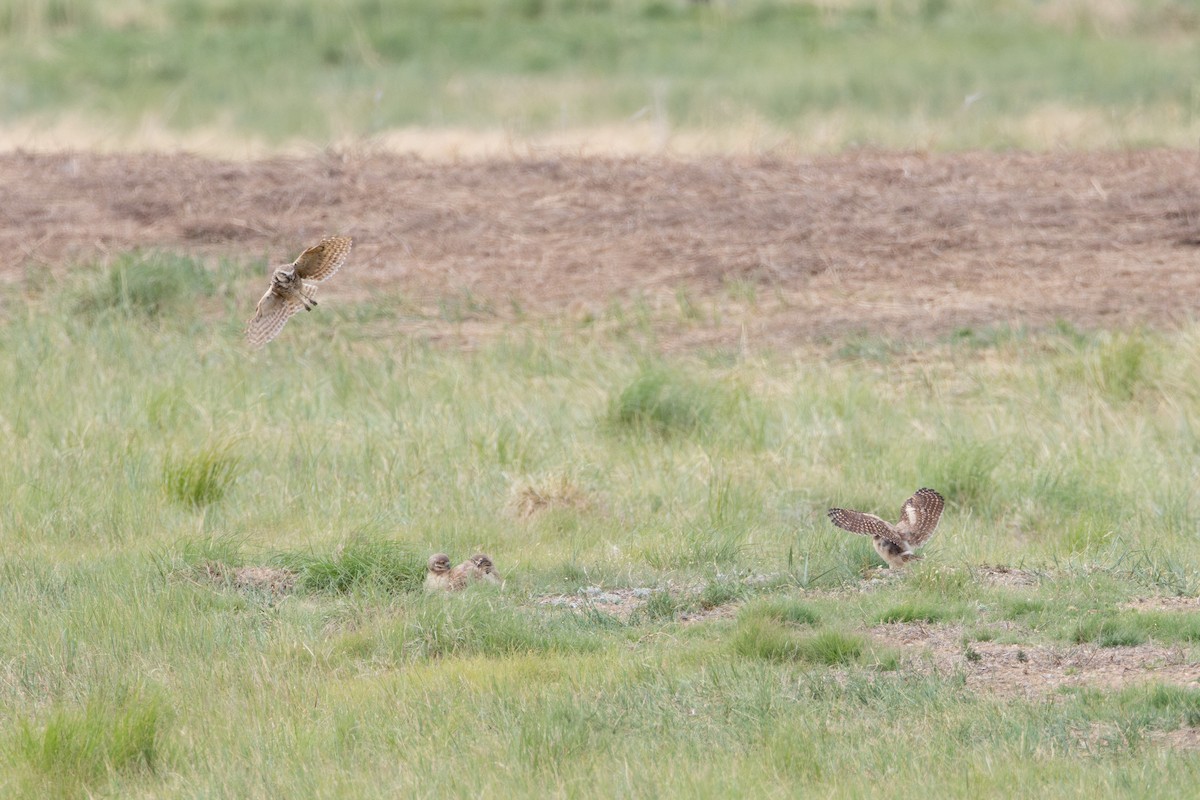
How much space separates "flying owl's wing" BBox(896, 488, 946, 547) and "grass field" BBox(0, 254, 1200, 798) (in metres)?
0.15

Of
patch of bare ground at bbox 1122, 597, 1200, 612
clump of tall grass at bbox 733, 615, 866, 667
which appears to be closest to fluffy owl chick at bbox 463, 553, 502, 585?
clump of tall grass at bbox 733, 615, 866, 667

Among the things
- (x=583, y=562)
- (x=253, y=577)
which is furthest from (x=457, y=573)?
(x=253, y=577)

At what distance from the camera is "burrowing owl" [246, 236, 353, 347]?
20.1ft

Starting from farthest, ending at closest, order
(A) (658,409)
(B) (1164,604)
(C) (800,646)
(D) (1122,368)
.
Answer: (D) (1122,368), (A) (658,409), (B) (1164,604), (C) (800,646)

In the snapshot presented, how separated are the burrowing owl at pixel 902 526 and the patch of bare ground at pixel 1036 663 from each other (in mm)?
819

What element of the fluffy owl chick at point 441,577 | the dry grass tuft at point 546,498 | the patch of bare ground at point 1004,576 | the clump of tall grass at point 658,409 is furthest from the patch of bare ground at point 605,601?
the clump of tall grass at point 658,409

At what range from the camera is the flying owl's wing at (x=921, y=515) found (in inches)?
281

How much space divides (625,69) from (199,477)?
17587mm

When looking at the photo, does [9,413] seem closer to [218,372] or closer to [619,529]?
[218,372]

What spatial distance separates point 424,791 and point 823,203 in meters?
10.7

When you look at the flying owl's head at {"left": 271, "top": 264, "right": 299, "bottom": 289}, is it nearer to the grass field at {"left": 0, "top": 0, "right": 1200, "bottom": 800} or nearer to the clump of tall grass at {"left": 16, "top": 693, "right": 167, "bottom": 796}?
the grass field at {"left": 0, "top": 0, "right": 1200, "bottom": 800}

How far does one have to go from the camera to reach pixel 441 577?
22.3ft

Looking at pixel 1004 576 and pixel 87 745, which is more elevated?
pixel 87 745

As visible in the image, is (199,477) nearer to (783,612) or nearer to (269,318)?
(269,318)
